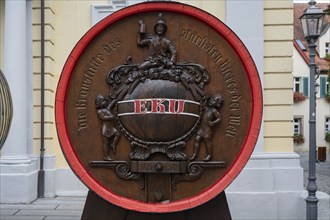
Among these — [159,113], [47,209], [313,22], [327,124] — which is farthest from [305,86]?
[159,113]

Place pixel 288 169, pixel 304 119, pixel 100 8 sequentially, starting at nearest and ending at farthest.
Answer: pixel 288 169, pixel 100 8, pixel 304 119

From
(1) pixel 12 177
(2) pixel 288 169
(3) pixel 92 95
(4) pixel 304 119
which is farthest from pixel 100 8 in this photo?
(4) pixel 304 119

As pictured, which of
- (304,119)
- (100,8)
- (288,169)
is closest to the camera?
(288,169)

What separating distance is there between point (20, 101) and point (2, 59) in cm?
105

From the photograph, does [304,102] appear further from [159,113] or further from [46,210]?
[159,113]

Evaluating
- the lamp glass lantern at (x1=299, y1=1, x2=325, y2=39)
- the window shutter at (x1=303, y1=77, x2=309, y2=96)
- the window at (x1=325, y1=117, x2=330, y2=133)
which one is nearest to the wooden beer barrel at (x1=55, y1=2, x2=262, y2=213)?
the lamp glass lantern at (x1=299, y1=1, x2=325, y2=39)

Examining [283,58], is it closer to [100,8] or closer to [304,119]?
[100,8]

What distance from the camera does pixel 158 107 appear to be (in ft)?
7.04

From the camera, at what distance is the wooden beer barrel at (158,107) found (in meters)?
2.14

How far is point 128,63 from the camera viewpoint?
7.25 ft

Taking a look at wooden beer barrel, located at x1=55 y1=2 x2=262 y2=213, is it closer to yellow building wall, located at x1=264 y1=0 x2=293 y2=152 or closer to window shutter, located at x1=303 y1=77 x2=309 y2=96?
yellow building wall, located at x1=264 y1=0 x2=293 y2=152

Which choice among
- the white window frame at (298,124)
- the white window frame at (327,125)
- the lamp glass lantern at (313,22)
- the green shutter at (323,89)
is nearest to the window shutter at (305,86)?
the green shutter at (323,89)

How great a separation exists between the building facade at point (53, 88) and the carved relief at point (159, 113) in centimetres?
398

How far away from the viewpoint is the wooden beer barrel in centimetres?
214
